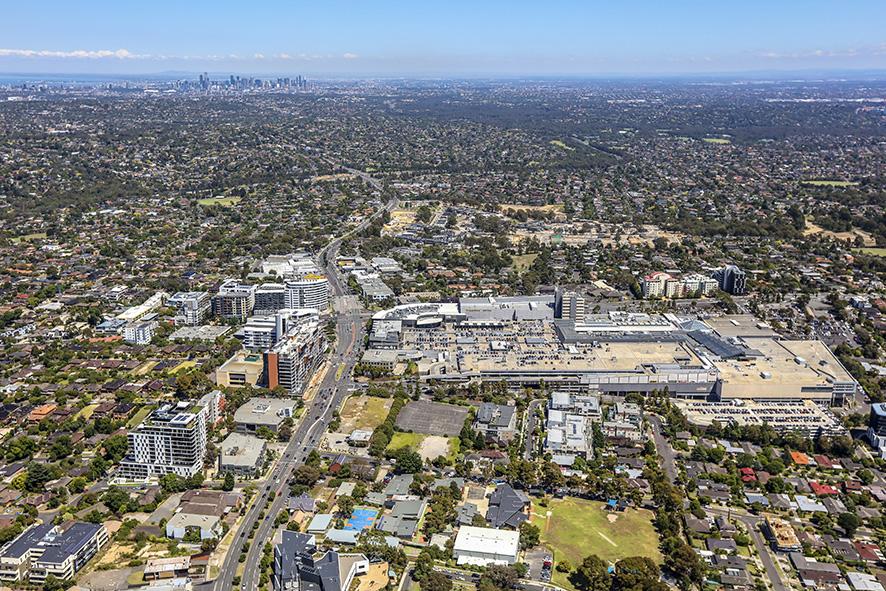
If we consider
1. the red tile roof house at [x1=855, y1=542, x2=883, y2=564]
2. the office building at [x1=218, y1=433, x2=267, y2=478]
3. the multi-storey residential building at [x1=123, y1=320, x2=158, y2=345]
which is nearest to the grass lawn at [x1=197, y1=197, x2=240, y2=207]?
the multi-storey residential building at [x1=123, y1=320, x2=158, y2=345]

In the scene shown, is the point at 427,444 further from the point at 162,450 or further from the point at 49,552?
the point at 49,552

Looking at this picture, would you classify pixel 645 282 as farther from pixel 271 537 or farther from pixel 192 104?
pixel 192 104

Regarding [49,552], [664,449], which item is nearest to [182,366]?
[49,552]

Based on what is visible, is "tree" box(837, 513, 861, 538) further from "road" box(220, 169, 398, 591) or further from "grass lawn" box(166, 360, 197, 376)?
"grass lawn" box(166, 360, 197, 376)

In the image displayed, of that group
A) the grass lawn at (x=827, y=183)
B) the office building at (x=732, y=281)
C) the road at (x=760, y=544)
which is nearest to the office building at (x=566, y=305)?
the office building at (x=732, y=281)

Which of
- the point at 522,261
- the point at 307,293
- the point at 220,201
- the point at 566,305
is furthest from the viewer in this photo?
the point at 220,201

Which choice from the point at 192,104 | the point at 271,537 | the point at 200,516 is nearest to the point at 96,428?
the point at 200,516
